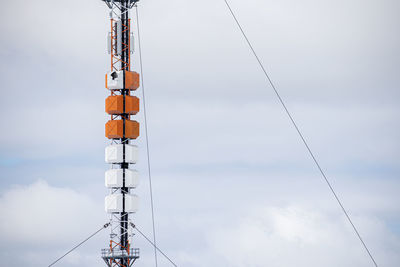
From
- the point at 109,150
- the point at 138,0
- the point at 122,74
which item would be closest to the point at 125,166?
the point at 109,150

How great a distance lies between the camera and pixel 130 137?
11575 centimetres

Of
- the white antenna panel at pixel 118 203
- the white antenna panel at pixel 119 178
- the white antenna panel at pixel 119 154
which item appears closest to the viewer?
the white antenna panel at pixel 118 203

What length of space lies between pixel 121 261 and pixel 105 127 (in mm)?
16219

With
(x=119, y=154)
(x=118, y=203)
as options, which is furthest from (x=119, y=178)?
(x=118, y=203)

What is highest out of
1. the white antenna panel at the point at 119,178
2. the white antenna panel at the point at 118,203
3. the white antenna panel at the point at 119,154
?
the white antenna panel at the point at 119,154

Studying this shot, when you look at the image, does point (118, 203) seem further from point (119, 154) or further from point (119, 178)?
point (119, 154)

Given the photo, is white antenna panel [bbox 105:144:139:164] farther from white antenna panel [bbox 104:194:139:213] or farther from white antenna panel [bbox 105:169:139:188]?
white antenna panel [bbox 104:194:139:213]

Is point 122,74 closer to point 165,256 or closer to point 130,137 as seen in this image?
point 130,137

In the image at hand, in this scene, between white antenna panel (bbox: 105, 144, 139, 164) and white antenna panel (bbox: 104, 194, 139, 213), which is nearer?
white antenna panel (bbox: 104, 194, 139, 213)

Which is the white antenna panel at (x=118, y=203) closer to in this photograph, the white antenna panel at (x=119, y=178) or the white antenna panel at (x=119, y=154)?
the white antenna panel at (x=119, y=178)

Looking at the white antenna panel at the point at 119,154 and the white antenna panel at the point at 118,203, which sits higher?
the white antenna panel at the point at 119,154

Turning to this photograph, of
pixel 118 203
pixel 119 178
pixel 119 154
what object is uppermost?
pixel 119 154

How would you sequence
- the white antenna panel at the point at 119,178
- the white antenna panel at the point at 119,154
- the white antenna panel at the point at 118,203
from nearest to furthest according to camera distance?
1. the white antenna panel at the point at 118,203
2. the white antenna panel at the point at 119,178
3. the white antenna panel at the point at 119,154

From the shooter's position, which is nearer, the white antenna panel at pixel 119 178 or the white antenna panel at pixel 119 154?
the white antenna panel at pixel 119 178
